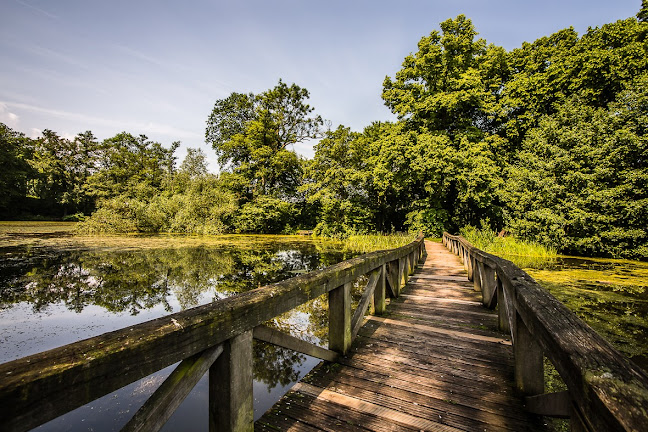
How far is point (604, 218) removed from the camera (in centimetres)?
1268

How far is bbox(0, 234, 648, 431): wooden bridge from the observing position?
886 millimetres

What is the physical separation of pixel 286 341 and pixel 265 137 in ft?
95.1

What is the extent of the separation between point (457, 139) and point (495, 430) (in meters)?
21.8

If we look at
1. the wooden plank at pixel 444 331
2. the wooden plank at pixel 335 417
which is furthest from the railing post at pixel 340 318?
the wooden plank at pixel 444 331

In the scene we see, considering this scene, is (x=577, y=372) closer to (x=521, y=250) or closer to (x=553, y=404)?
(x=553, y=404)

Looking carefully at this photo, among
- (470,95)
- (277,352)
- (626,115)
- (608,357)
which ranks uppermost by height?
(470,95)

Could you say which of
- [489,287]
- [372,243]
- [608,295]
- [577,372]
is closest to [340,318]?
[577,372]

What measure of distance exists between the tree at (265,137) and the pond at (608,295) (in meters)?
23.2

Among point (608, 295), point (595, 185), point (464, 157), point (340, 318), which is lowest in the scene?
point (608, 295)

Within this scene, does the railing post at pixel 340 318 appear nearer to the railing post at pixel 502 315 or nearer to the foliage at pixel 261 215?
the railing post at pixel 502 315

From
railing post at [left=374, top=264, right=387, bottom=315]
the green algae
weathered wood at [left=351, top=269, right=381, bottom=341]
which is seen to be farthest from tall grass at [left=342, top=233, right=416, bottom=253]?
weathered wood at [left=351, top=269, right=381, bottom=341]

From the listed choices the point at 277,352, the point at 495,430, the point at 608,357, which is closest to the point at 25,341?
the point at 277,352

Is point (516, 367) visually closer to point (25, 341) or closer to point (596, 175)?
point (25, 341)

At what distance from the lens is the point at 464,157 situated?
19.0 m
